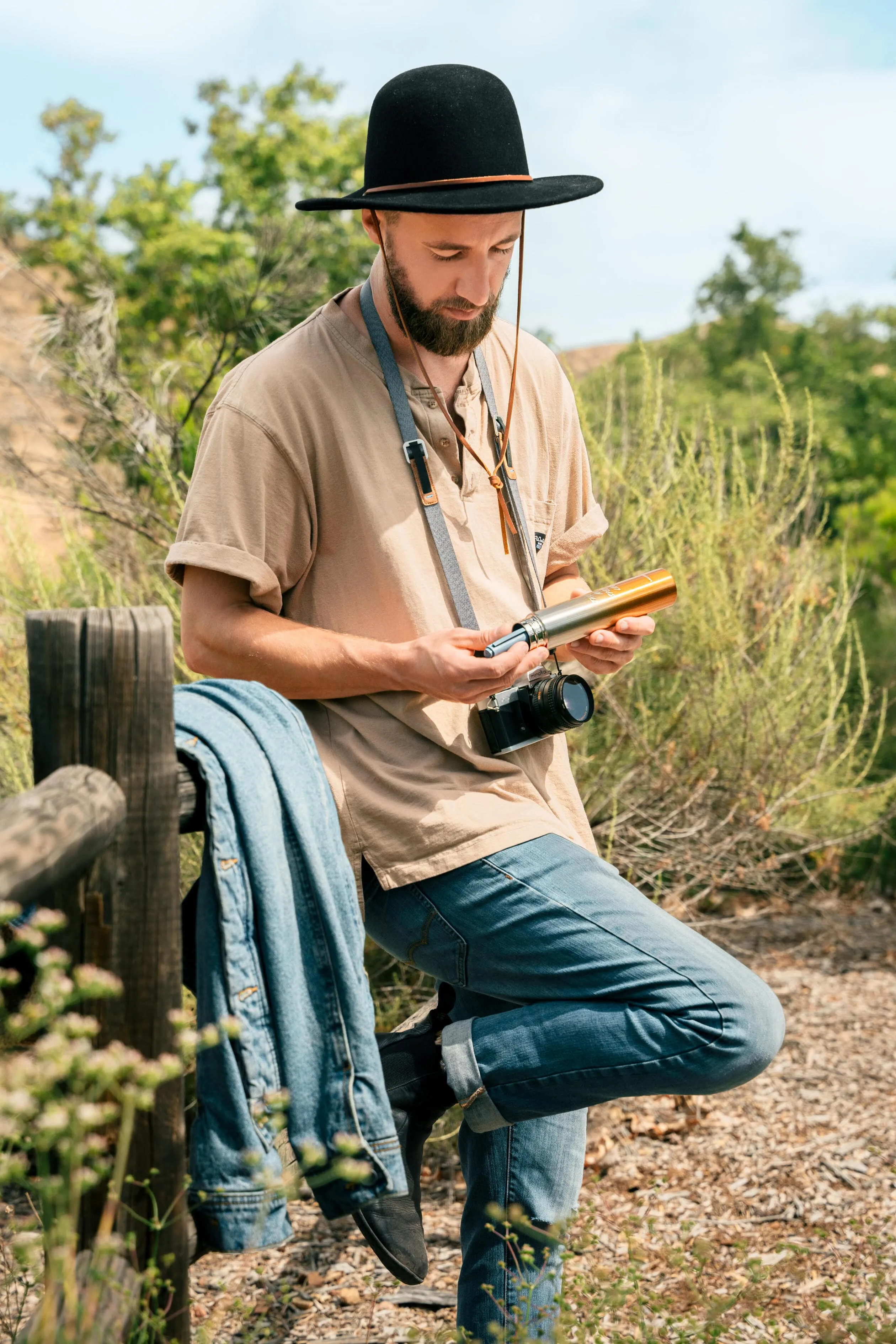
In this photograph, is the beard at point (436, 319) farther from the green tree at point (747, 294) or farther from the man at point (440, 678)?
the green tree at point (747, 294)

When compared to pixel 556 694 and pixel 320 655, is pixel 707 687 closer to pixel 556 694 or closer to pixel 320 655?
pixel 556 694

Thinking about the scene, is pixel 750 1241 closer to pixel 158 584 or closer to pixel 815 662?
pixel 815 662

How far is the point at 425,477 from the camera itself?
7.27 ft

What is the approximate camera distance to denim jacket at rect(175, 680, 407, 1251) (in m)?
1.49

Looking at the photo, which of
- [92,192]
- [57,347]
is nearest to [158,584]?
[57,347]

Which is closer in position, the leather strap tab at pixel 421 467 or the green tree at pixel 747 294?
the leather strap tab at pixel 421 467

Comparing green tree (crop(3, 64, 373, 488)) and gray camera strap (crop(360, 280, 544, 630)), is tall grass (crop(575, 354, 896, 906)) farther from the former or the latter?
green tree (crop(3, 64, 373, 488))

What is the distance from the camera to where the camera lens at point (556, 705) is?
2.20m

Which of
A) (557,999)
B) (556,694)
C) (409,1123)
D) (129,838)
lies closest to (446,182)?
(556,694)

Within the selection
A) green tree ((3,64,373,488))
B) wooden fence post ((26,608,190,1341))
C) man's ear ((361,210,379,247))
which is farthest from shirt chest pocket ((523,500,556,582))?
green tree ((3,64,373,488))

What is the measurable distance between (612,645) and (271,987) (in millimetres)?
1015

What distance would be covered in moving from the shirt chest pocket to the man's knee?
2.84 ft

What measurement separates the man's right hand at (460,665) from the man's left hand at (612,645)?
27cm

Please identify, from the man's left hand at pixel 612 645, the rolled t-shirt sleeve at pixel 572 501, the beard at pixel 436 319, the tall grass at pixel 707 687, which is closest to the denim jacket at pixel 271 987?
the man's left hand at pixel 612 645
